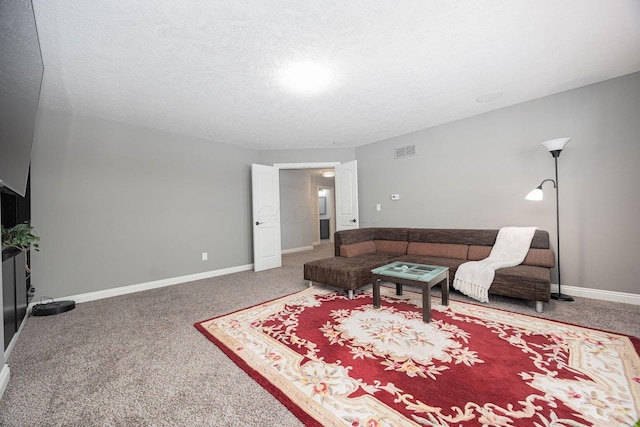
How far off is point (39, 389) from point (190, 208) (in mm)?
2940

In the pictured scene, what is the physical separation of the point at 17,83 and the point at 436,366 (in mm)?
Answer: 3055

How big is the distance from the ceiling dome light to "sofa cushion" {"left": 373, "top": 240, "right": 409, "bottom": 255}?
Result: 2696mm

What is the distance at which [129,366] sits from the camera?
70.0 inches

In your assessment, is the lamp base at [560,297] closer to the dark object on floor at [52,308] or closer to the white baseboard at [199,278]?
the white baseboard at [199,278]

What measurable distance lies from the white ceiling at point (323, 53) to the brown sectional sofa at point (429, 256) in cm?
182

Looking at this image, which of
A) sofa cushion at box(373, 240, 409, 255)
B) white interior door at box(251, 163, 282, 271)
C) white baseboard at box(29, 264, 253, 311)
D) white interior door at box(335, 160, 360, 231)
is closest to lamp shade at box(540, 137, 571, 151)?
sofa cushion at box(373, 240, 409, 255)

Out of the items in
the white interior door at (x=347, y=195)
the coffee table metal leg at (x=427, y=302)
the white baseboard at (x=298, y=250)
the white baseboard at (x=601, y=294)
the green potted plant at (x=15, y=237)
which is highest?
the white interior door at (x=347, y=195)

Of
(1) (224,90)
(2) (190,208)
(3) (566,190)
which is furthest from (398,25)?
(2) (190,208)

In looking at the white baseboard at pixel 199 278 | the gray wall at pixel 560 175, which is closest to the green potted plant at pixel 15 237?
the white baseboard at pixel 199 278

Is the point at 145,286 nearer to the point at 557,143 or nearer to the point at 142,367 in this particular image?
the point at 142,367

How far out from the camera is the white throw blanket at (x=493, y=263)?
110 inches

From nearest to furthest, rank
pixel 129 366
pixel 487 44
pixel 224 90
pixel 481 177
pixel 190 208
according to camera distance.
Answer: pixel 129 366 → pixel 487 44 → pixel 224 90 → pixel 481 177 → pixel 190 208

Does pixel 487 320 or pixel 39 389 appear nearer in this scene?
pixel 39 389

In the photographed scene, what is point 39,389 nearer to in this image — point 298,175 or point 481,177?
point 481,177
